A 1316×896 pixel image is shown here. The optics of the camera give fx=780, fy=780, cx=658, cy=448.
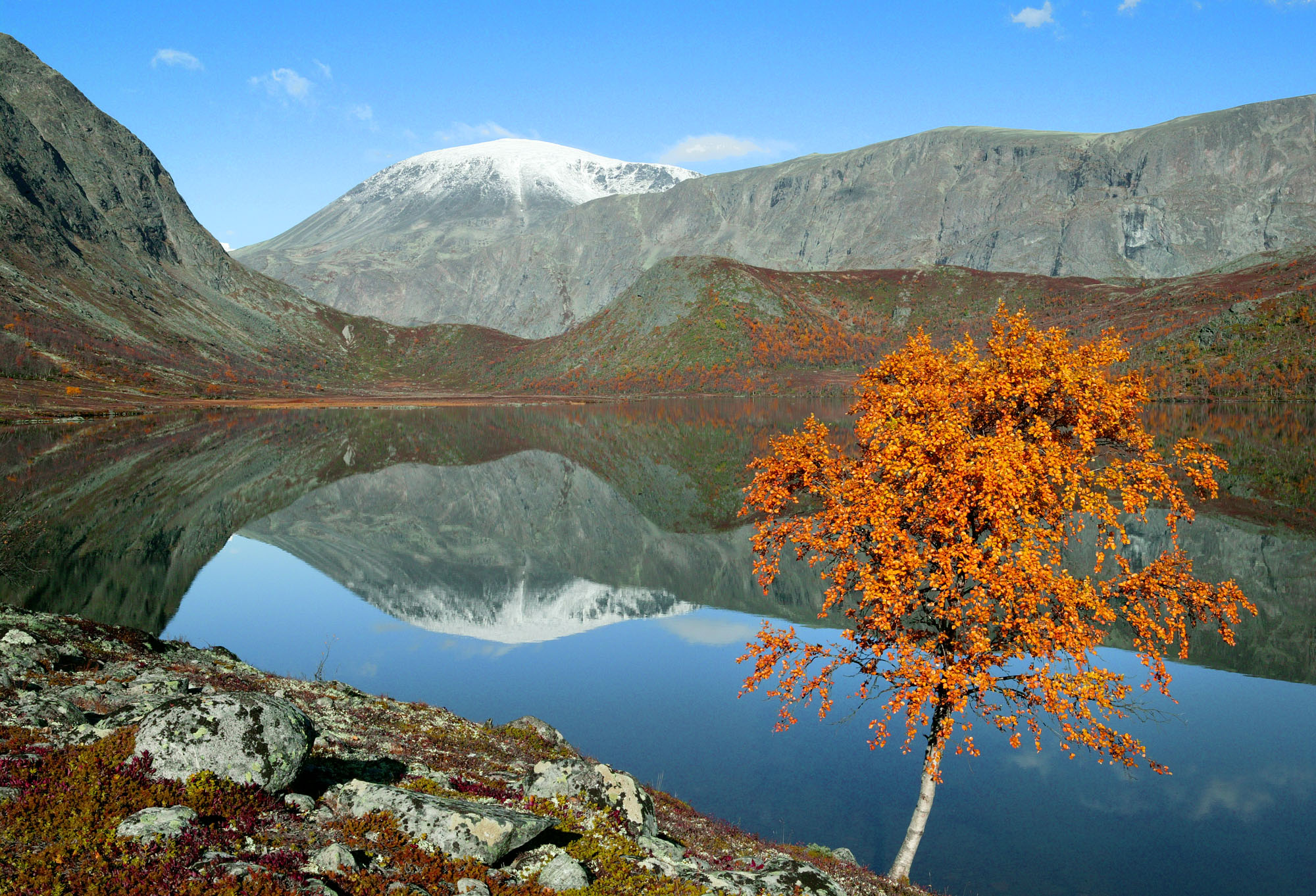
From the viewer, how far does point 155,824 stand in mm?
8961

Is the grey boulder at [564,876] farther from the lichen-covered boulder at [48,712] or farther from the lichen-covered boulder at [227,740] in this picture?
the lichen-covered boulder at [48,712]

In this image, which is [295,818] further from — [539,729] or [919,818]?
[919,818]

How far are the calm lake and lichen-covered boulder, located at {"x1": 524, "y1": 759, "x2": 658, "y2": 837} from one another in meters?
6.17

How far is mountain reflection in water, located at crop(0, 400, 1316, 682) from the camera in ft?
114

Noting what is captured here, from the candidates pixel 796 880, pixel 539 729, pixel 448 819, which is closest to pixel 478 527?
pixel 539 729

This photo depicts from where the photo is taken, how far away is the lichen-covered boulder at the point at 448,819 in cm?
1006

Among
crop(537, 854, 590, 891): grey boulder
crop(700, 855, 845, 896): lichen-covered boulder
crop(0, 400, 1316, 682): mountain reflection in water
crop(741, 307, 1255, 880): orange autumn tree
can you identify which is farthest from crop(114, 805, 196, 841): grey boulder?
crop(0, 400, 1316, 682): mountain reflection in water

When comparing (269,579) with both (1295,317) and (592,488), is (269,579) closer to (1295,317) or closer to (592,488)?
(592,488)

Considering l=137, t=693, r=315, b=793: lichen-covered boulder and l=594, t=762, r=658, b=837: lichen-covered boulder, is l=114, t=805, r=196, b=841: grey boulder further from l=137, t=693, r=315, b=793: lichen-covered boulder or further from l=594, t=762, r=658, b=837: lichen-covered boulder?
l=594, t=762, r=658, b=837: lichen-covered boulder

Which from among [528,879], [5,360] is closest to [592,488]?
[528,879]

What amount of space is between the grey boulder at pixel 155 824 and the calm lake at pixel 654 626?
40.1ft

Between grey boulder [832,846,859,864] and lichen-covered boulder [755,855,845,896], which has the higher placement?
lichen-covered boulder [755,855,845,896]

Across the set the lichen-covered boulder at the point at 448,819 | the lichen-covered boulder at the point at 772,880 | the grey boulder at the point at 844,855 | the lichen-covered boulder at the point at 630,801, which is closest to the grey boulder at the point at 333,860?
the lichen-covered boulder at the point at 448,819

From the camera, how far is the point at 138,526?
152ft
